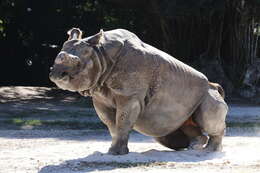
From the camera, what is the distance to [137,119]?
31.8 ft

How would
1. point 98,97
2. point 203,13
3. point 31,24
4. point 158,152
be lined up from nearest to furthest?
point 98,97 → point 158,152 → point 203,13 → point 31,24

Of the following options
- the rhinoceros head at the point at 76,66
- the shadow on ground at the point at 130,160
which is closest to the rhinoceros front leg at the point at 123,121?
the shadow on ground at the point at 130,160

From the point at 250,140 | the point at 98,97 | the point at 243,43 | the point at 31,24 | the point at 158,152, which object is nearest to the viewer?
the point at 98,97

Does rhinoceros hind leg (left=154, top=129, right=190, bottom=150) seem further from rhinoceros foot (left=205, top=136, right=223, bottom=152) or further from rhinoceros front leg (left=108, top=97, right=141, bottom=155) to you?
rhinoceros front leg (left=108, top=97, right=141, bottom=155)

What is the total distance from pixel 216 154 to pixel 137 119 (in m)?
1.44

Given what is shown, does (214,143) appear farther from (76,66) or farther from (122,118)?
(76,66)

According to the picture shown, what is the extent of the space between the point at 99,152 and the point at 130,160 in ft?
2.87

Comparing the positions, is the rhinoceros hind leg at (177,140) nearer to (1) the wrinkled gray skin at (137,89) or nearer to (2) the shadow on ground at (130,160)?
(1) the wrinkled gray skin at (137,89)

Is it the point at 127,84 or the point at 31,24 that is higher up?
the point at 127,84

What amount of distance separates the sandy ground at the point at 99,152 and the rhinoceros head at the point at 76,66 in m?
1.11

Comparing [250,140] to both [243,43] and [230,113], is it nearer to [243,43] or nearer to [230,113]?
[230,113]

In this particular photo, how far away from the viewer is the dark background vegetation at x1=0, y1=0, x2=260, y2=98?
2659 cm

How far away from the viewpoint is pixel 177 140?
34.7 feet

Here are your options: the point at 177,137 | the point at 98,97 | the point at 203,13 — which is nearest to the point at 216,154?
the point at 177,137
